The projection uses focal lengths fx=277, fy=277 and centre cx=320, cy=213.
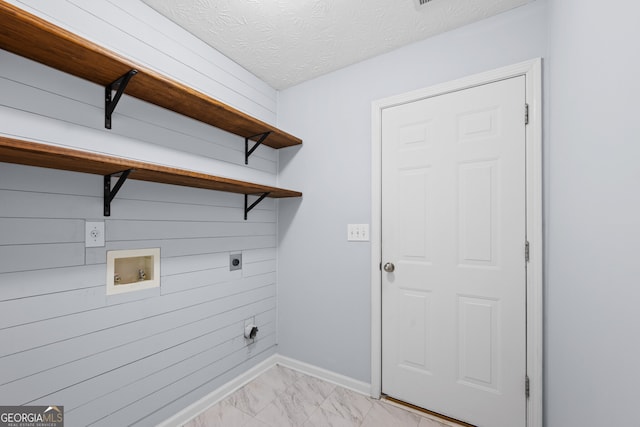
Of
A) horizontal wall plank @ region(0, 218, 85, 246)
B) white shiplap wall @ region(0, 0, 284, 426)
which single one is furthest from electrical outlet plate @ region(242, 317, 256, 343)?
horizontal wall plank @ region(0, 218, 85, 246)

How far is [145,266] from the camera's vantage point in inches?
60.4

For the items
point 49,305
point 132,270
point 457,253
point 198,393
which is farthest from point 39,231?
point 457,253

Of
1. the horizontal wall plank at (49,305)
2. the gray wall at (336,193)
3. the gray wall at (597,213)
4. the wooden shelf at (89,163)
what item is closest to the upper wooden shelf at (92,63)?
the wooden shelf at (89,163)

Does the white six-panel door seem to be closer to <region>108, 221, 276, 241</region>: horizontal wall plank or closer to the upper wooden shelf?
→ <region>108, 221, 276, 241</region>: horizontal wall plank

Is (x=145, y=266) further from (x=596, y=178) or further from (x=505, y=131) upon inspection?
(x=505, y=131)

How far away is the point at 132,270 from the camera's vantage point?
147 cm

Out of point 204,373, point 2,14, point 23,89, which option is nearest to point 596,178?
Result: point 2,14

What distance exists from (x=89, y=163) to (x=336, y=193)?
1469mm

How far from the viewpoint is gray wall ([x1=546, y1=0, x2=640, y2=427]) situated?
566 mm

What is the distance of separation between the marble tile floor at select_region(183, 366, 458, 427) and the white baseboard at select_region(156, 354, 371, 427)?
3 cm

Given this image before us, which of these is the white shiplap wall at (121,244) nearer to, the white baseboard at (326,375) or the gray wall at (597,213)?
the white baseboard at (326,375)

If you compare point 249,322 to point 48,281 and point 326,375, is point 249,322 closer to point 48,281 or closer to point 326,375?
point 326,375

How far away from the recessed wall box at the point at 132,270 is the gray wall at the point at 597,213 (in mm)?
1835

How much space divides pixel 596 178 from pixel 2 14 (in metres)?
1.85
